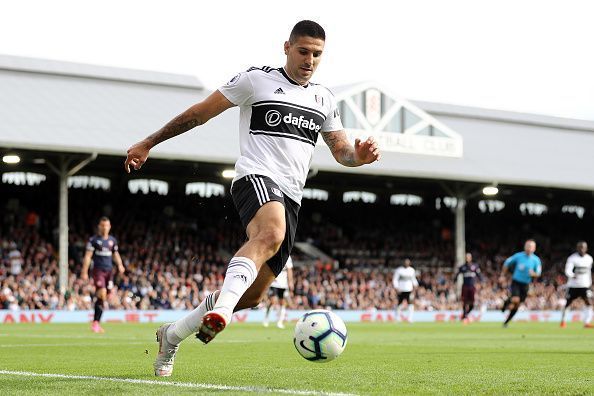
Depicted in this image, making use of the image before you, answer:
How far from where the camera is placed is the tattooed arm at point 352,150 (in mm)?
7430

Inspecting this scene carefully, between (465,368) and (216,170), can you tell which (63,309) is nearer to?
(216,170)

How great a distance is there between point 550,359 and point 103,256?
417 inches

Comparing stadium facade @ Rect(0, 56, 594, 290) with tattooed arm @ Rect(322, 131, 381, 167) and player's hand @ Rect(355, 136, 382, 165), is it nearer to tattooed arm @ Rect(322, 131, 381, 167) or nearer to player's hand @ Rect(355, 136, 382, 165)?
tattooed arm @ Rect(322, 131, 381, 167)

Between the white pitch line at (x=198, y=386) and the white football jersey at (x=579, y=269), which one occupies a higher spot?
the white football jersey at (x=579, y=269)

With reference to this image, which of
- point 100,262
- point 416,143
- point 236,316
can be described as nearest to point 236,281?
point 100,262

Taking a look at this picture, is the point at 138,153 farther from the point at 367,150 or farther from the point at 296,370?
the point at 296,370

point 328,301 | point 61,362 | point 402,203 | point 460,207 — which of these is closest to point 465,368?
point 61,362

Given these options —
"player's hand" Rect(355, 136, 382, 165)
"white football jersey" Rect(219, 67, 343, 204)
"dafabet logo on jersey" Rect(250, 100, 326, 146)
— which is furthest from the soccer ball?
"dafabet logo on jersey" Rect(250, 100, 326, 146)

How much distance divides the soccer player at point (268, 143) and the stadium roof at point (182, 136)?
2337 centimetres

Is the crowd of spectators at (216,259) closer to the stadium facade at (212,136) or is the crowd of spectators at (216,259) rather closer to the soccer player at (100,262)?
the stadium facade at (212,136)

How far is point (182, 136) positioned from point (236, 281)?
28216 mm

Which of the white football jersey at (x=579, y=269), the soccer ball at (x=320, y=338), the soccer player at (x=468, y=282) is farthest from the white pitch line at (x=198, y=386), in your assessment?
the soccer player at (x=468, y=282)

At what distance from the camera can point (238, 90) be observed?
735 cm

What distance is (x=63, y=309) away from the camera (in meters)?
29.2
